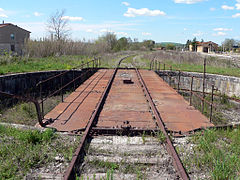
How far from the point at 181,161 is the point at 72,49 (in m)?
24.4

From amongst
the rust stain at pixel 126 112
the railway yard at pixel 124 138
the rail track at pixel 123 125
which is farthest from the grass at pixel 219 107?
the rail track at pixel 123 125

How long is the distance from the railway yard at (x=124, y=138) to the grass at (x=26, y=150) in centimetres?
11

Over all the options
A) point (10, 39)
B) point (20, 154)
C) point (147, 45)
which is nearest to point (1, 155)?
point (20, 154)

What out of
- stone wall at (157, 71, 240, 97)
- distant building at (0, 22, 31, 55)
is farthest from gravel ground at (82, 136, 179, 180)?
distant building at (0, 22, 31, 55)

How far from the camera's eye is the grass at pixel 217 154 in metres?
3.36

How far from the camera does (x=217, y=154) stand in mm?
3809

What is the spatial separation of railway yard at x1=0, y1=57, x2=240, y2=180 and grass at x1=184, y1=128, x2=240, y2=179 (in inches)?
1.8

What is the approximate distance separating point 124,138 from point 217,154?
1.67m

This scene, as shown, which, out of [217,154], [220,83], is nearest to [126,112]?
[217,154]

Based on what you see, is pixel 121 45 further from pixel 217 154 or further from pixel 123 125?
pixel 217 154

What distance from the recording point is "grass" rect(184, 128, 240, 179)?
132 inches

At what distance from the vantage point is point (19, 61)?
51.9 feet

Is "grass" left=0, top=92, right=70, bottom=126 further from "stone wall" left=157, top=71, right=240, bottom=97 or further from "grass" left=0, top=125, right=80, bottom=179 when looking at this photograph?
"stone wall" left=157, top=71, right=240, bottom=97

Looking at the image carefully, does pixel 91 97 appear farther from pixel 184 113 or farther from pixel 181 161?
pixel 181 161
